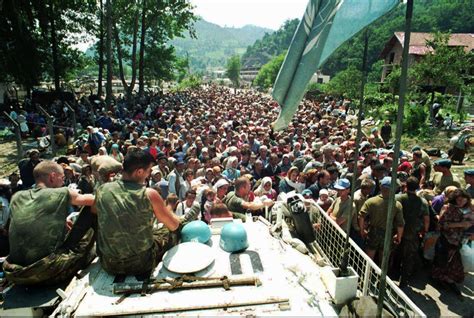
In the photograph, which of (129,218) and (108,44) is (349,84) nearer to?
(108,44)

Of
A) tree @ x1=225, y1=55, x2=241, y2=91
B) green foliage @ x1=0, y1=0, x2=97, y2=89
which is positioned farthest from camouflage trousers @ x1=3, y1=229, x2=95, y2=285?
tree @ x1=225, y1=55, x2=241, y2=91

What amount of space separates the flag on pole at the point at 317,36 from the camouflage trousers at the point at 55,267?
255 centimetres

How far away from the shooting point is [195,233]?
12.8 feet

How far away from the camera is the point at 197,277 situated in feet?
10.6

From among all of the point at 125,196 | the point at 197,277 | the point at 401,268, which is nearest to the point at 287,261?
the point at 197,277

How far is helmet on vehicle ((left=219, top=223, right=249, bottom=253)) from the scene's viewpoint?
147 inches

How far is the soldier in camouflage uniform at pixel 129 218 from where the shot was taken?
3.11m

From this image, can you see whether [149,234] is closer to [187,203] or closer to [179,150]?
[187,203]

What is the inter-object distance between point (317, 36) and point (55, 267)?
130 inches

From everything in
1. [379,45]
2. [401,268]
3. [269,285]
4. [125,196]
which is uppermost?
[379,45]

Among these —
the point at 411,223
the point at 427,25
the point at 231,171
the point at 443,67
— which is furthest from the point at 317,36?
the point at 427,25

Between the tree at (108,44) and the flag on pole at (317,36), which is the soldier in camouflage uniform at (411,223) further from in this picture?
the tree at (108,44)

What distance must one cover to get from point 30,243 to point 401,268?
5763mm

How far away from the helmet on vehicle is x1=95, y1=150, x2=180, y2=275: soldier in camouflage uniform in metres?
0.69
